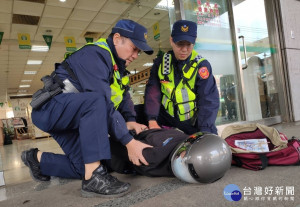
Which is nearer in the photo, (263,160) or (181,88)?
(263,160)

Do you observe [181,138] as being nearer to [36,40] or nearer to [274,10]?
[274,10]

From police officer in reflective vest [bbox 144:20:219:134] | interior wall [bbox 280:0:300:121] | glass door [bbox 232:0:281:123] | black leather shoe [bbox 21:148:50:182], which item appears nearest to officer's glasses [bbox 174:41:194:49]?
police officer in reflective vest [bbox 144:20:219:134]

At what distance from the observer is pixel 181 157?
120 cm

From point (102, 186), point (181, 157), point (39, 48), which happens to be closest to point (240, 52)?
point (181, 157)

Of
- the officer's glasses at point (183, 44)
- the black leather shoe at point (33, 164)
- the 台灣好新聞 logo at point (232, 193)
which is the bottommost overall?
A: the 台灣好新聞 logo at point (232, 193)

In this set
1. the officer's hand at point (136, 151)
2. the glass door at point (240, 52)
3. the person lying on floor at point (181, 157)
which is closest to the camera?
the person lying on floor at point (181, 157)

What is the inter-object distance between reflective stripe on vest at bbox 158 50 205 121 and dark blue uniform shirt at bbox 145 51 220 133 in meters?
0.03

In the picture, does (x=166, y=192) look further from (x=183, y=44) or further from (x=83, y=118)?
(x=183, y=44)

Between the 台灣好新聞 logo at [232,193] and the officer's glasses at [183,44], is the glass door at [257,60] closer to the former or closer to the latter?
the officer's glasses at [183,44]

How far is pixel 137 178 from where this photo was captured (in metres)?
1.46

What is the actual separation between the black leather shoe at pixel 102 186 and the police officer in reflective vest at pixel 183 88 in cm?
77

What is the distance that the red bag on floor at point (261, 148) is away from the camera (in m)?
1.38

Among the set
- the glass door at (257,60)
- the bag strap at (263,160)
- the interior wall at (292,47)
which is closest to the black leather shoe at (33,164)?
the bag strap at (263,160)

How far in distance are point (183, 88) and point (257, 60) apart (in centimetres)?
265
